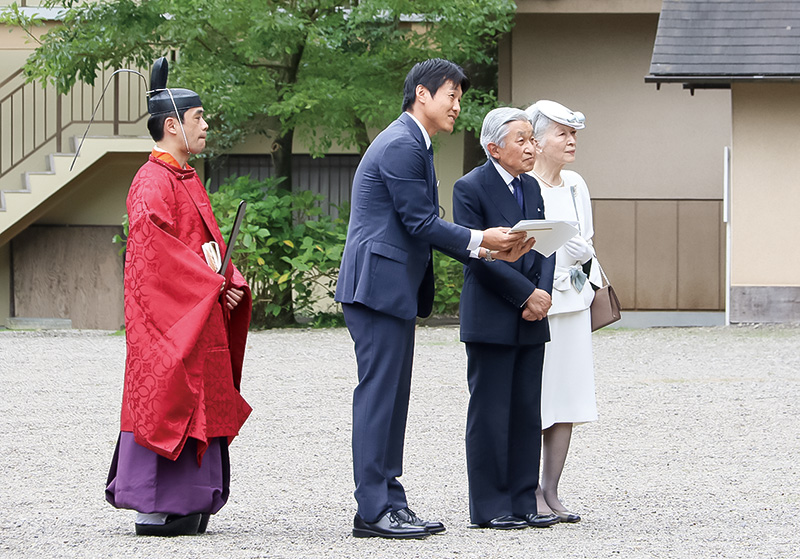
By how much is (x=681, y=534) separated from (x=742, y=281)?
960cm

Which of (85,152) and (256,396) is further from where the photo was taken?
(85,152)

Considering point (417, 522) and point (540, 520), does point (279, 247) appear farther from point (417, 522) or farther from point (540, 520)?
point (417, 522)

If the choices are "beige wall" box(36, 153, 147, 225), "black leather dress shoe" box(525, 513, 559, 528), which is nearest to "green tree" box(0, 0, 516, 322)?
"beige wall" box(36, 153, 147, 225)

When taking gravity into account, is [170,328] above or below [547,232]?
below

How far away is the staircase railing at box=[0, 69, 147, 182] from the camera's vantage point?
15.9m

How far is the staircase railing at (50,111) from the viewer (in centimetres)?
1586

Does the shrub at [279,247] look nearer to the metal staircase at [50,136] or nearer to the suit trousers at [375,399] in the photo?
the metal staircase at [50,136]

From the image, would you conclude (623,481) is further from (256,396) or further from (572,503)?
(256,396)

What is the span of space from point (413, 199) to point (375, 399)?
0.75 metres

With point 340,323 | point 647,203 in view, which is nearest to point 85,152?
point 340,323

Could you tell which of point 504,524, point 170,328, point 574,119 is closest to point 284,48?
point 574,119

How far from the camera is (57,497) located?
17.6 feet

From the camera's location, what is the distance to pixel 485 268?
14.9 feet

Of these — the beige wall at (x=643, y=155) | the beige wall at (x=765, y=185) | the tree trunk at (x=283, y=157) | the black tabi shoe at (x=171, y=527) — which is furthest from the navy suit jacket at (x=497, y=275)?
the beige wall at (x=643, y=155)
